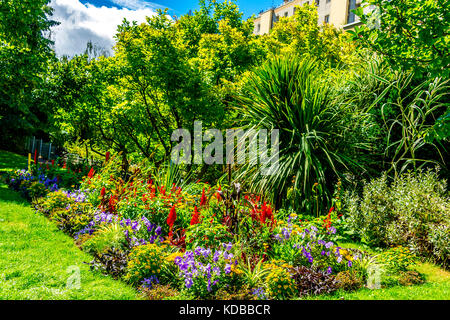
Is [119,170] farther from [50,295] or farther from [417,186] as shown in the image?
[417,186]

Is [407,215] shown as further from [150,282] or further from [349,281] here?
[150,282]

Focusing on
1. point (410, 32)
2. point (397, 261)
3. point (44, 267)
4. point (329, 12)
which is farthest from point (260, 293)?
point (329, 12)

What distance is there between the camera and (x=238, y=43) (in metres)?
10.6

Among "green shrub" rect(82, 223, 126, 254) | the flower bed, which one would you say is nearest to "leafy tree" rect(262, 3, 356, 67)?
the flower bed

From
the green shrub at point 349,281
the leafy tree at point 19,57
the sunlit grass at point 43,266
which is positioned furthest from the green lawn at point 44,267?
the leafy tree at point 19,57

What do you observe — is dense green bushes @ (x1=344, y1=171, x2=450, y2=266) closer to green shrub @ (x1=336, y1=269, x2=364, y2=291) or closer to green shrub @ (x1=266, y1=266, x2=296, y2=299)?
green shrub @ (x1=336, y1=269, x2=364, y2=291)

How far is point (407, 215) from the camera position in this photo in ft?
14.9

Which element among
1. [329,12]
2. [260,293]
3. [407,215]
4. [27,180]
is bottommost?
[260,293]

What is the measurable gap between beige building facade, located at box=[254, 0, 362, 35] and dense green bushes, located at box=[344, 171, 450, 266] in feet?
73.8

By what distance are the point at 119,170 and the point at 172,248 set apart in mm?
3817

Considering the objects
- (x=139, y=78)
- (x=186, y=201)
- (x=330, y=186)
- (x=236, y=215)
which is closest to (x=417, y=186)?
(x=330, y=186)

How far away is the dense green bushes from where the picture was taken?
4.20 metres

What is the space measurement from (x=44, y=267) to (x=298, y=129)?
4.55m

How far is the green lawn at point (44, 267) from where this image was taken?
3.05 meters
